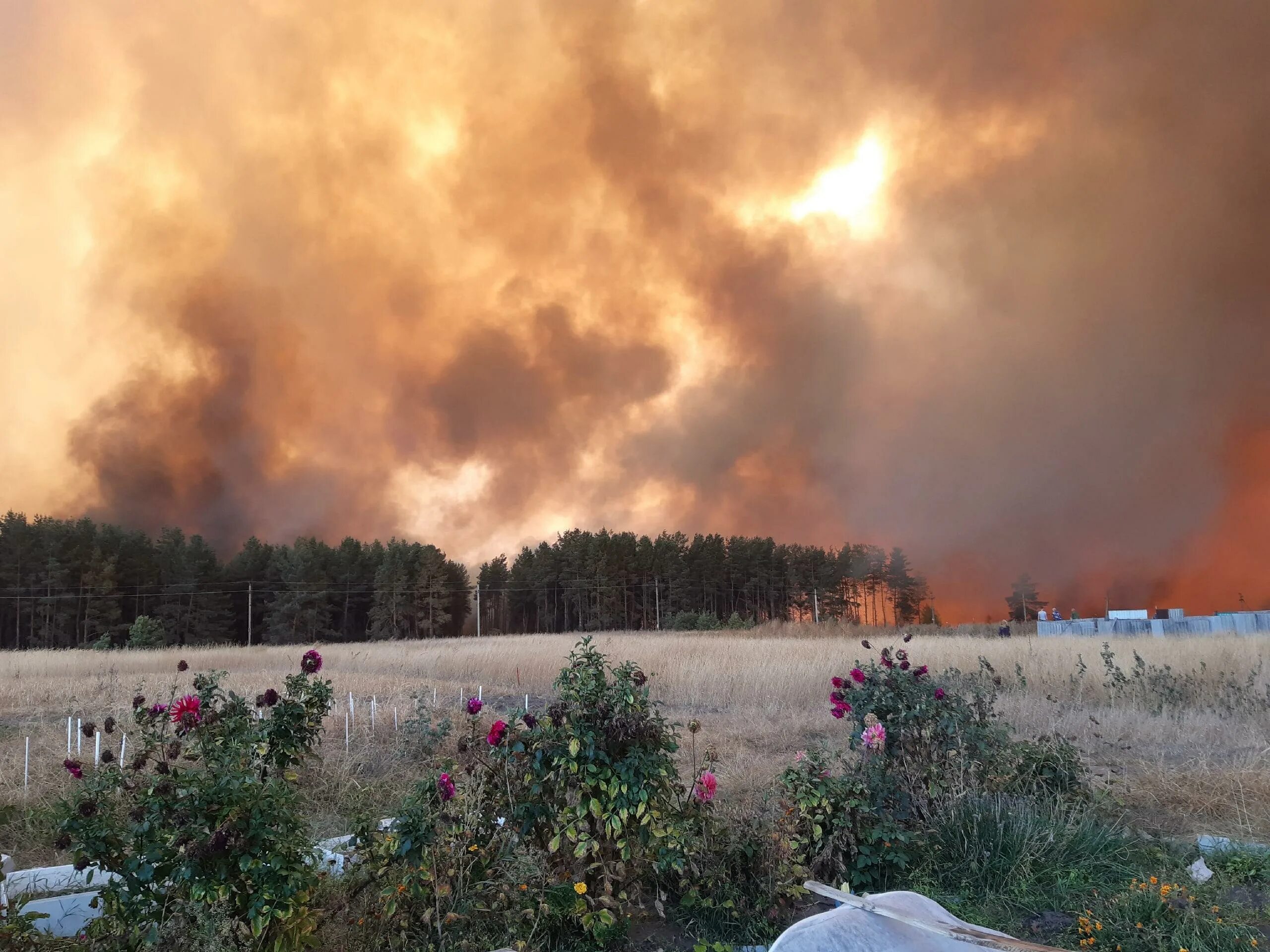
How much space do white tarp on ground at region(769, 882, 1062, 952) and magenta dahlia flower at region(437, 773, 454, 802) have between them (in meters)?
1.96

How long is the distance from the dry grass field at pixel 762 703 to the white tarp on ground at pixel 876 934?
3.03 m

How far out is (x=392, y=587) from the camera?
5775 centimetres

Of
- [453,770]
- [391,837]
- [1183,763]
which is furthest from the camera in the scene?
[1183,763]

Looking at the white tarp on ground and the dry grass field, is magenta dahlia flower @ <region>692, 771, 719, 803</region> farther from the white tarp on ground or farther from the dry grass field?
the dry grass field

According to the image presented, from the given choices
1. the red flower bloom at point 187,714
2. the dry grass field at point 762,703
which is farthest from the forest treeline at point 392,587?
the red flower bloom at point 187,714

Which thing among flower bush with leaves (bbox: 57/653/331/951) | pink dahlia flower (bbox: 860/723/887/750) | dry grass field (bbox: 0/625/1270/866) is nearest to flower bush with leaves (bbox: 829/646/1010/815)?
pink dahlia flower (bbox: 860/723/887/750)

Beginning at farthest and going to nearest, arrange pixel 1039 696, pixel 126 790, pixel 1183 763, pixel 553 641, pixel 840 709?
1. pixel 553 641
2. pixel 1039 696
3. pixel 1183 763
4. pixel 840 709
5. pixel 126 790

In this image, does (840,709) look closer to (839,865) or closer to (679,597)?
(839,865)

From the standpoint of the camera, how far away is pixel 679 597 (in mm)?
63250

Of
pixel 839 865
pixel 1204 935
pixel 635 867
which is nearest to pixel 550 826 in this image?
pixel 635 867

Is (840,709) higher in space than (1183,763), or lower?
higher

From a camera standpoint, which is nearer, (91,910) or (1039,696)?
(91,910)

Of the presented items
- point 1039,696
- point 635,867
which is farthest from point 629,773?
point 1039,696

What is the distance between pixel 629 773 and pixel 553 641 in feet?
80.5
